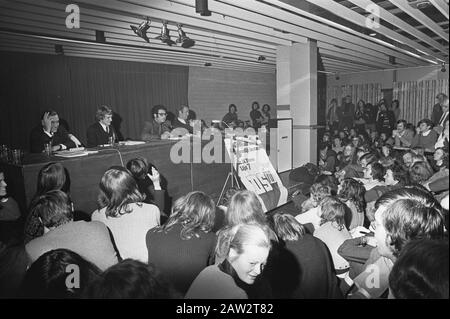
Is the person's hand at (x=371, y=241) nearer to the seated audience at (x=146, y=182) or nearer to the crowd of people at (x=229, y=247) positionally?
the crowd of people at (x=229, y=247)

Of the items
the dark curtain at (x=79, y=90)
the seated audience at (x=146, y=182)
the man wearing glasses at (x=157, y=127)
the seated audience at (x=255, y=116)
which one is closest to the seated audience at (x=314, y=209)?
the seated audience at (x=146, y=182)

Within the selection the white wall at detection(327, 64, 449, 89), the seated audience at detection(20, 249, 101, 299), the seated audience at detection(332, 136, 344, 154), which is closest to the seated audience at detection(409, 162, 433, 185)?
the seated audience at detection(20, 249, 101, 299)

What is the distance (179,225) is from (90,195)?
71.2 inches

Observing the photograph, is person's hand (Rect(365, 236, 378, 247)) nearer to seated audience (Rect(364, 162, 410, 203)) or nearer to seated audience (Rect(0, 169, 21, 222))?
seated audience (Rect(364, 162, 410, 203))

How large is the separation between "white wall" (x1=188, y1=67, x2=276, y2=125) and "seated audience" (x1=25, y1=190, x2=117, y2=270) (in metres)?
8.14

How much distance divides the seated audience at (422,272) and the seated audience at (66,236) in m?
1.44

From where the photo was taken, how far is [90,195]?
3.46 m

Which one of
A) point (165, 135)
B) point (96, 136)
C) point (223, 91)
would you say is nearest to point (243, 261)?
point (96, 136)

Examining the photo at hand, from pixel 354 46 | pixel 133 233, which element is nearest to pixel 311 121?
pixel 354 46

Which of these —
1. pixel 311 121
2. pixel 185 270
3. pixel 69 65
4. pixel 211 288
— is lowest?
pixel 185 270

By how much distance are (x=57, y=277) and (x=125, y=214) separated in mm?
930

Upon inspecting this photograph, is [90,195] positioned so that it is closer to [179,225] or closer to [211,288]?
[179,225]

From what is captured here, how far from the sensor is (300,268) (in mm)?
1841
